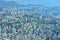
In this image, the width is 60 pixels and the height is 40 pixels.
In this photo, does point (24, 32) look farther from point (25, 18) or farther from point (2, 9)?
point (2, 9)

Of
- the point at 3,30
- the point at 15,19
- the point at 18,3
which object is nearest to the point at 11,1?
the point at 18,3

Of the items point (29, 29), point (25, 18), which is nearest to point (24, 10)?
point (25, 18)

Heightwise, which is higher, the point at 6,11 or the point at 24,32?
the point at 6,11

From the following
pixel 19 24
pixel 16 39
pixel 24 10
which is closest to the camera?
pixel 16 39

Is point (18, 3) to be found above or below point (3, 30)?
above

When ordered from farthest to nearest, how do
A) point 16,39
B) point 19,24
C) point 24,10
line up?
1. point 24,10
2. point 19,24
3. point 16,39

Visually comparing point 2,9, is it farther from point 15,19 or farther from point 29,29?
point 29,29

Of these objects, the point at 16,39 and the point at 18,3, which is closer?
the point at 16,39

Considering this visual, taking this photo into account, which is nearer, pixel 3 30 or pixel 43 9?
pixel 3 30

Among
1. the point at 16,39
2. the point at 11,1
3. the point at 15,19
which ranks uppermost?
the point at 11,1
